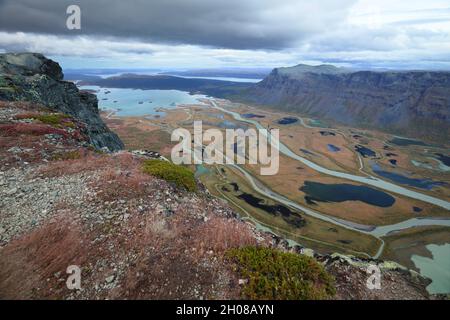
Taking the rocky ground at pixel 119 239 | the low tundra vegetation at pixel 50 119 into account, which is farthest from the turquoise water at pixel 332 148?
the rocky ground at pixel 119 239

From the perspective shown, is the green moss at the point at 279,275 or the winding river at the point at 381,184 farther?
the winding river at the point at 381,184

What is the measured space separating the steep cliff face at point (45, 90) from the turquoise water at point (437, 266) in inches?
2921

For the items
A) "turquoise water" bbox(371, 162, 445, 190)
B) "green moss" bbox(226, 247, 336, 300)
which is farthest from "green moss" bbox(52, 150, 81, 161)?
"turquoise water" bbox(371, 162, 445, 190)

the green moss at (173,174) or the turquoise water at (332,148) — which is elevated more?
the green moss at (173,174)

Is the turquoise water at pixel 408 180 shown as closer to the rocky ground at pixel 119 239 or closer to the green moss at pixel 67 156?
the rocky ground at pixel 119 239

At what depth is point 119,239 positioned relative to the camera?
46.4 feet

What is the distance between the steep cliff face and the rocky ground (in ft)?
64.0

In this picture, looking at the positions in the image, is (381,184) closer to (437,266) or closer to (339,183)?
(339,183)

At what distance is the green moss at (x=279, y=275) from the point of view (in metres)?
11.8

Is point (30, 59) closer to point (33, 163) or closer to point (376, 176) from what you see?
point (33, 163)

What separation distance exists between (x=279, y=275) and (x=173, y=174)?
464 inches

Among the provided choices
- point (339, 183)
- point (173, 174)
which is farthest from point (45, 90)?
point (339, 183)

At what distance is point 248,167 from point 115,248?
11970 centimetres
